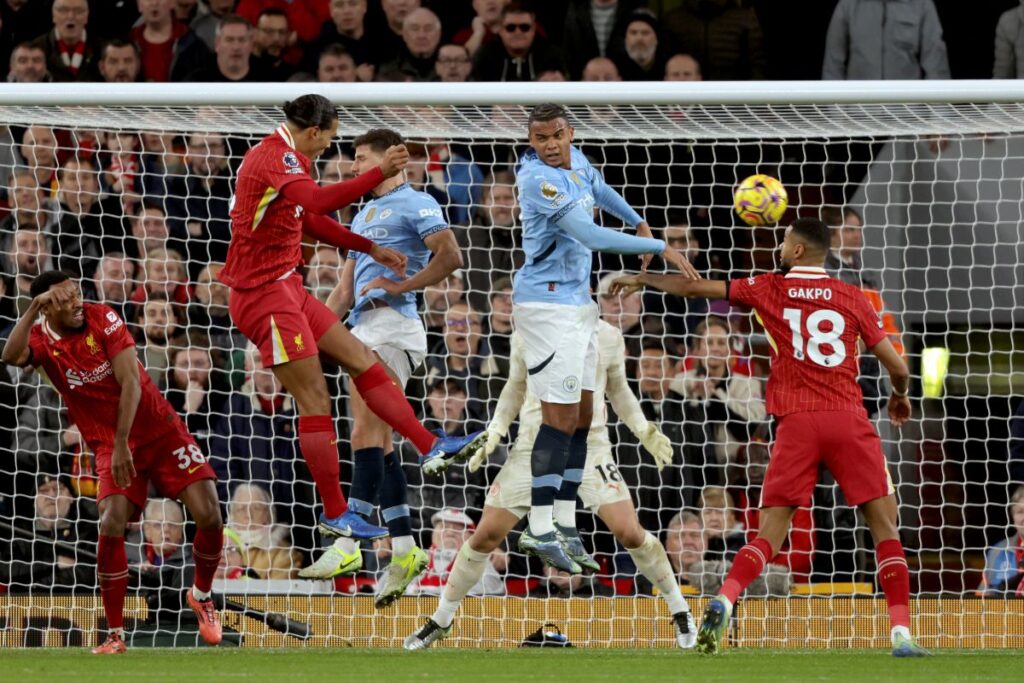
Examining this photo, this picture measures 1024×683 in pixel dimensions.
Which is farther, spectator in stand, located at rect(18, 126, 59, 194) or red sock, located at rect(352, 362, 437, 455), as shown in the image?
spectator in stand, located at rect(18, 126, 59, 194)

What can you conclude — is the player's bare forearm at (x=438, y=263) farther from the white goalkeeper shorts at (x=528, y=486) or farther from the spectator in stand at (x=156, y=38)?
the spectator in stand at (x=156, y=38)

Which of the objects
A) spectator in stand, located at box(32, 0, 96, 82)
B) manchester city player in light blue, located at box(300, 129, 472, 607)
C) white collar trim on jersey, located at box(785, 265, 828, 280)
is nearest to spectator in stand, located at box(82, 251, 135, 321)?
spectator in stand, located at box(32, 0, 96, 82)

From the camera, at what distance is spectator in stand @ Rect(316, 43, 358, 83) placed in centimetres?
1198

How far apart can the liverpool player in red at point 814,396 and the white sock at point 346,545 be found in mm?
1886

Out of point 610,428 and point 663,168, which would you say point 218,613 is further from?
point 663,168

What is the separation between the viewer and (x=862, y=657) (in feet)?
27.6

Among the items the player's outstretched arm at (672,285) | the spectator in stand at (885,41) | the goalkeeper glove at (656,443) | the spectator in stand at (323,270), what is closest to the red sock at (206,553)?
the spectator in stand at (323,270)

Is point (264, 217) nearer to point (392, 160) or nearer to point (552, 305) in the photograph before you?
point (392, 160)

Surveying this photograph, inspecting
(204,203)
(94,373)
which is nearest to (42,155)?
(204,203)

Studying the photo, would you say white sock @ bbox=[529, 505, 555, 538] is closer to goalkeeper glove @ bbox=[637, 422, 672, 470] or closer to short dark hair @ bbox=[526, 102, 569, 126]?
goalkeeper glove @ bbox=[637, 422, 672, 470]

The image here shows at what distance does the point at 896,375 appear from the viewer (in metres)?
8.33

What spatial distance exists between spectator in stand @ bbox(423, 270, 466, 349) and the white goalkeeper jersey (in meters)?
1.77

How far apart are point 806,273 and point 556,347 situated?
1.35m

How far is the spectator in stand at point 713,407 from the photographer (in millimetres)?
11000
